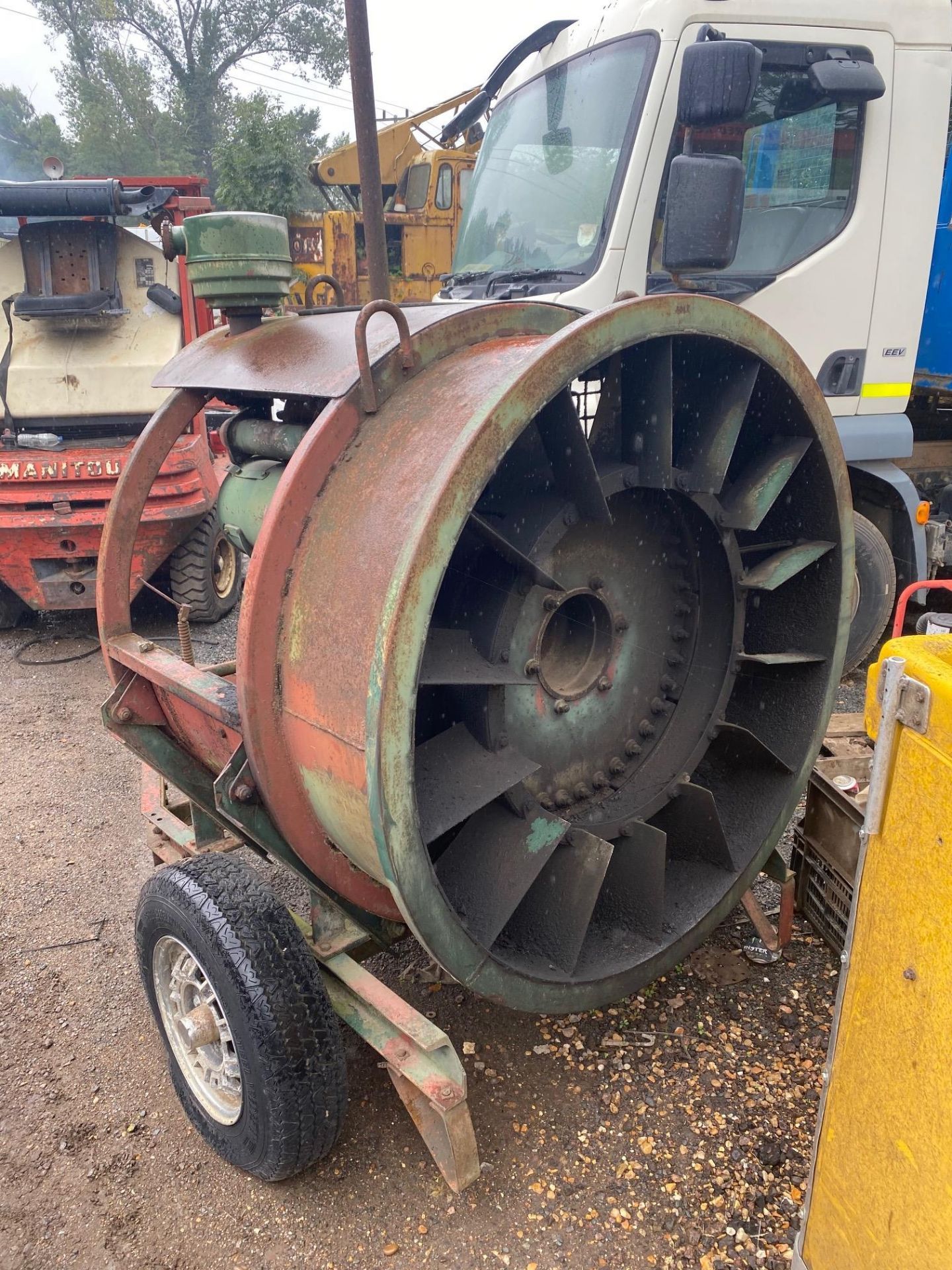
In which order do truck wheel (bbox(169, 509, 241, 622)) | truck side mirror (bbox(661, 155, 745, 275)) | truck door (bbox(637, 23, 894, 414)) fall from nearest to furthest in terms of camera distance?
truck side mirror (bbox(661, 155, 745, 275)), truck door (bbox(637, 23, 894, 414)), truck wheel (bbox(169, 509, 241, 622))

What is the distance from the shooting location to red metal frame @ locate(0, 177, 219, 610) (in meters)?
4.88

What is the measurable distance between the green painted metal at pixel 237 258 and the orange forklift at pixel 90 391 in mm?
2880

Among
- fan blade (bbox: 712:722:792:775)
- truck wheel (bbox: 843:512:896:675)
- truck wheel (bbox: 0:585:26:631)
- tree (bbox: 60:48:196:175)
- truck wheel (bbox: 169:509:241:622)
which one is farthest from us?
tree (bbox: 60:48:196:175)

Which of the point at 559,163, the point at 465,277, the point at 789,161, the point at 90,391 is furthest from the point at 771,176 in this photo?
the point at 90,391

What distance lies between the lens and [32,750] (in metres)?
4.16

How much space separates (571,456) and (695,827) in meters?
1.07

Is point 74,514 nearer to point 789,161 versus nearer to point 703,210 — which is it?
point 703,210

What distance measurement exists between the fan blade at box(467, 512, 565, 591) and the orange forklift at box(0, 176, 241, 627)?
361cm

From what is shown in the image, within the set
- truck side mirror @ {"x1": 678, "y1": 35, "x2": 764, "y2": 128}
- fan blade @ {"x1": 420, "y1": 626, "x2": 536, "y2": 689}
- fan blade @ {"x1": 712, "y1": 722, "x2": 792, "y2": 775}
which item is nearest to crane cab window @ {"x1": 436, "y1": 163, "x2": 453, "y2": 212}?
truck side mirror @ {"x1": 678, "y1": 35, "x2": 764, "y2": 128}

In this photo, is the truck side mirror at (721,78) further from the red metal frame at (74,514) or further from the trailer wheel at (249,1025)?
the red metal frame at (74,514)

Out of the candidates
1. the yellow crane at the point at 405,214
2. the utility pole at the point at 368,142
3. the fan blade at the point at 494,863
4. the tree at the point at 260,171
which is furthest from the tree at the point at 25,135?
the fan blade at the point at 494,863

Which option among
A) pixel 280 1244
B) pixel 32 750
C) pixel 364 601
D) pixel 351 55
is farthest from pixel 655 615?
pixel 32 750

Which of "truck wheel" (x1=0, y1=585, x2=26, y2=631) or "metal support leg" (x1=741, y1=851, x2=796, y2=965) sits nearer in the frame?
"metal support leg" (x1=741, y1=851, x2=796, y2=965)

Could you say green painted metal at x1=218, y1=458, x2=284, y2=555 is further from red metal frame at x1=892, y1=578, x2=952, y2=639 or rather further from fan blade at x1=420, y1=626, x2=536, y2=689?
red metal frame at x1=892, y1=578, x2=952, y2=639
